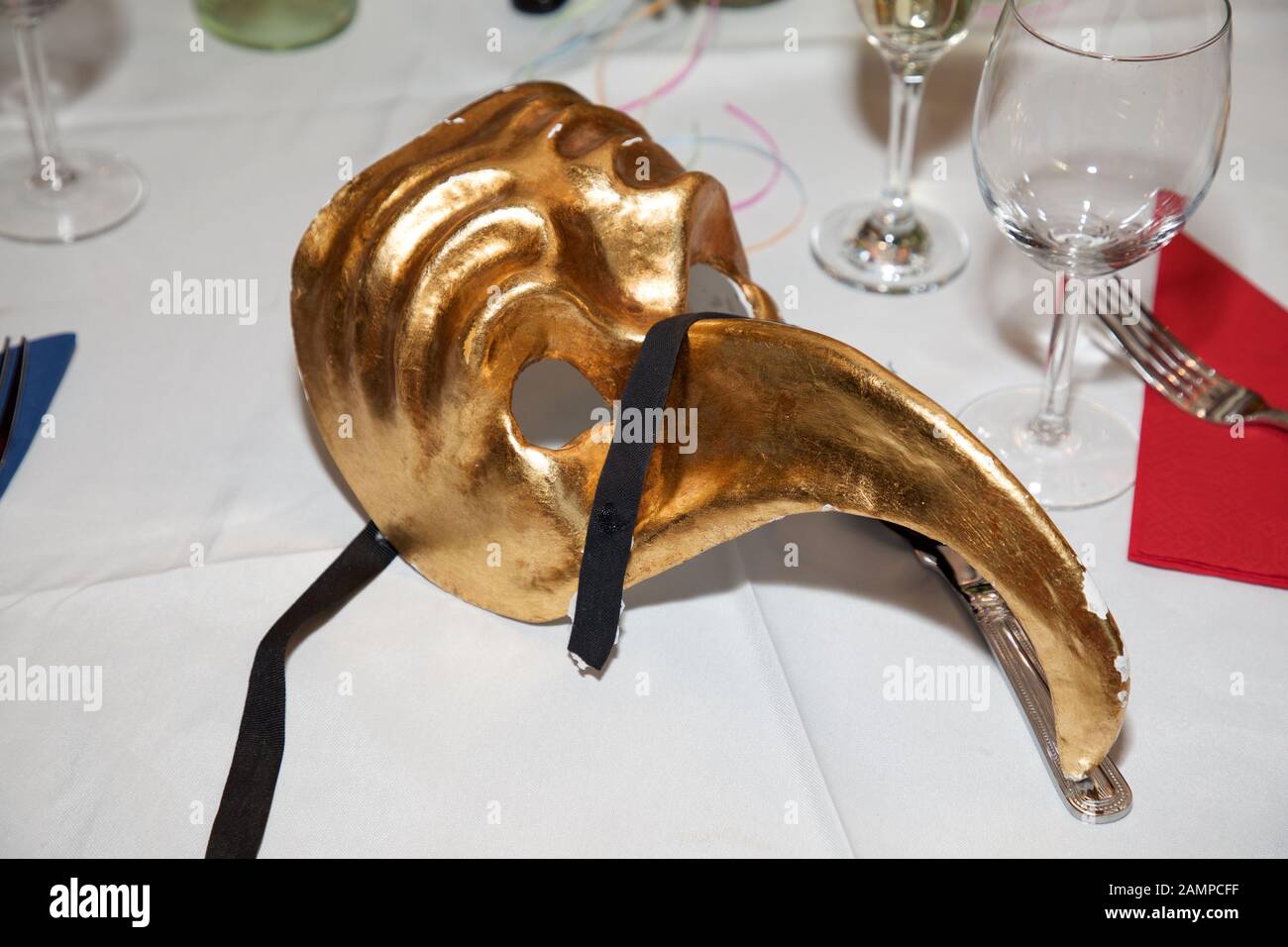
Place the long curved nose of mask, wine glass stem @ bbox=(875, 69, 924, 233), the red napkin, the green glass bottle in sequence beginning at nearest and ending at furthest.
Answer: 1. the long curved nose of mask
2. the red napkin
3. wine glass stem @ bbox=(875, 69, 924, 233)
4. the green glass bottle

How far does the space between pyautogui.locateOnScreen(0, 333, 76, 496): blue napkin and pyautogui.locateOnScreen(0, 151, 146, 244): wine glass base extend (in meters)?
0.10

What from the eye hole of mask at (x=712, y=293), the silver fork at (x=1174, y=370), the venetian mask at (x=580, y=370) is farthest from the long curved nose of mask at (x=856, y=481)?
the silver fork at (x=1174, y=370)

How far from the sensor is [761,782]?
1.73 feet

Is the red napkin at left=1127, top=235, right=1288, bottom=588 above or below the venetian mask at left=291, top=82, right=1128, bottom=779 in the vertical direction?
below

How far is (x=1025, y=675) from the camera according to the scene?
54 cm

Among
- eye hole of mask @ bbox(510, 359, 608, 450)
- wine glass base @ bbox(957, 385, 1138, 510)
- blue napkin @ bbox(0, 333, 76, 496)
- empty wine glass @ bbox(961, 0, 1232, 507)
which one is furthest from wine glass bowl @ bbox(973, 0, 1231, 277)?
blue napkin @ bbox(0, 333, 76, 496)

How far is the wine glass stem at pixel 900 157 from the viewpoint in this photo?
2.36 feet

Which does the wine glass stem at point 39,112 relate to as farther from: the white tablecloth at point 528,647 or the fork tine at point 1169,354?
the fork tine at point 1169,354

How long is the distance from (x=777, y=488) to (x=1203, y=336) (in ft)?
0.98

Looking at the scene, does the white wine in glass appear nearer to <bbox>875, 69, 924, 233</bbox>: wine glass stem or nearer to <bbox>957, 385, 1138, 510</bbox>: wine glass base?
<bbox>875, 69, 924, 233</bbox>: wine glass stem

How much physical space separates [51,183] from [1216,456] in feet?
2.11

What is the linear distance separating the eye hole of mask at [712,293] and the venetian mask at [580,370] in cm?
4

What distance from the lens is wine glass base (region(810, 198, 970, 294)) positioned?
740 mm
